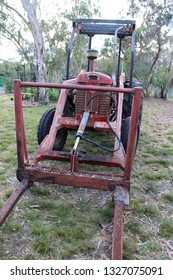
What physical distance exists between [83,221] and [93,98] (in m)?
1.49

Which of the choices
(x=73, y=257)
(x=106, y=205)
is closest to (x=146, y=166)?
(x=106, y=205)

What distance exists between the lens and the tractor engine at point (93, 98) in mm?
3006

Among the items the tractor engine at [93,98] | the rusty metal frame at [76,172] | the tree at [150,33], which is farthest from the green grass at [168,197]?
the tree at [150,33]

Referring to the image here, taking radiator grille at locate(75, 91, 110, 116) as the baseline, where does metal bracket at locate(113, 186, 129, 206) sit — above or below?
below

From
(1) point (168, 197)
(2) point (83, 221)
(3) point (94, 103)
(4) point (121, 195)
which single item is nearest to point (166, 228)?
(4) point (121, 195)

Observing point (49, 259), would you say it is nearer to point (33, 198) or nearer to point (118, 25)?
point (33, 198)

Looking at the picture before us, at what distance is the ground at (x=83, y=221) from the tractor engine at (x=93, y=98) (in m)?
0.87

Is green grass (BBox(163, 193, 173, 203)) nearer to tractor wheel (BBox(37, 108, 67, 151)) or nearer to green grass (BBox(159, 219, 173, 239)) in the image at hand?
green grass (BBox(159, 219, 173, 239))

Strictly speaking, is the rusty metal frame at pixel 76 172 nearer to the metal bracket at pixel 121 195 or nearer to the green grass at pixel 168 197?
the metal bracket at pixel 121 195

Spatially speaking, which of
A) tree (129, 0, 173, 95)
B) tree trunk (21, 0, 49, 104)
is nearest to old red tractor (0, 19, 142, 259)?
tree trunk (21, 0, 49, 104)

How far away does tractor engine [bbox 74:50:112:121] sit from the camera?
3.01 metres

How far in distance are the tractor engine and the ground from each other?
87 cm

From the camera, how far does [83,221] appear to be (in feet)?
6.79

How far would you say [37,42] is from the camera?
343 inches
